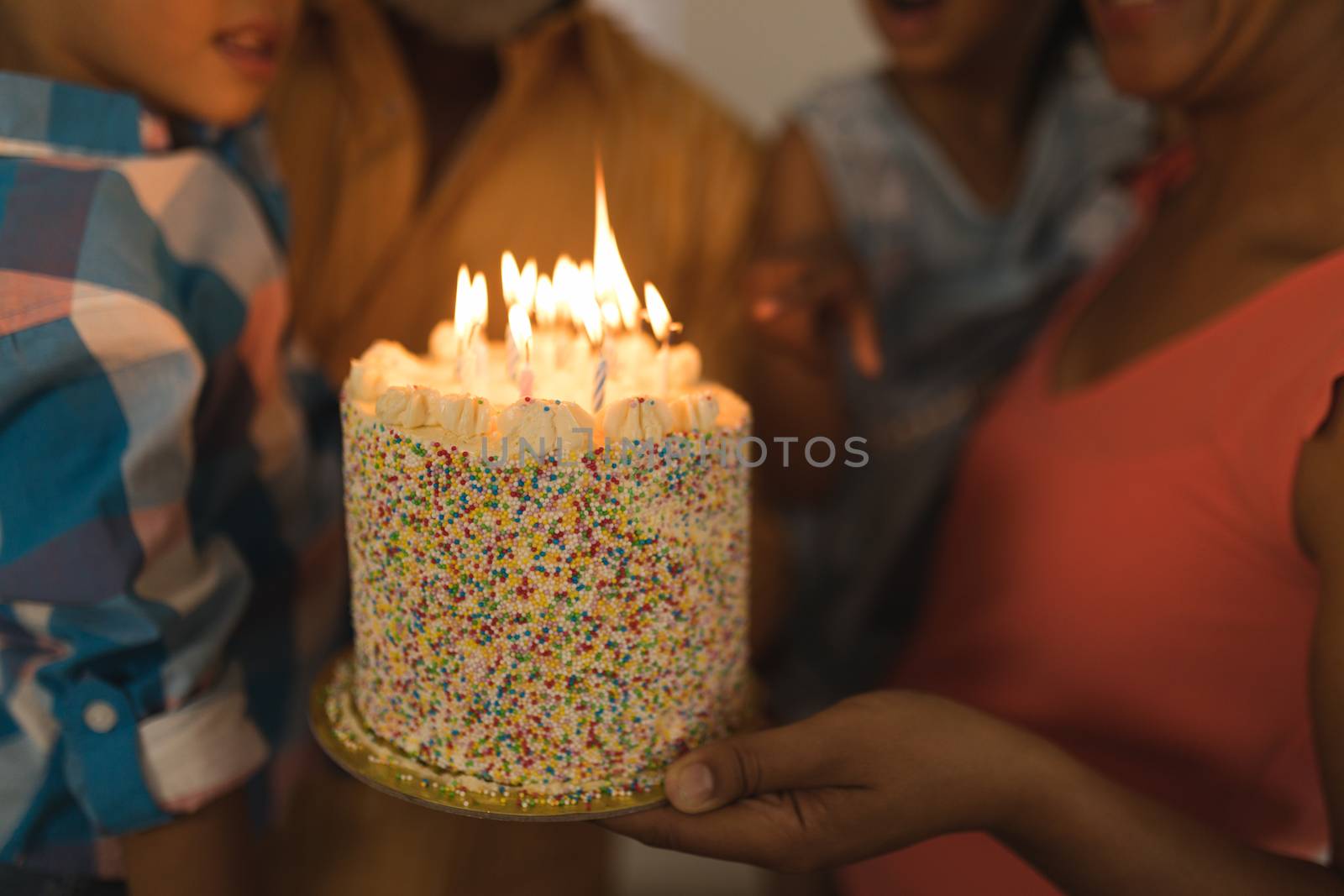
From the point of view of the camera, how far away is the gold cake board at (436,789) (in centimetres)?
72

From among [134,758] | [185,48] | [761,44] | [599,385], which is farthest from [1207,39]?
[761,44]

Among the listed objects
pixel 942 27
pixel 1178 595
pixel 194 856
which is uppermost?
pixel 942 27

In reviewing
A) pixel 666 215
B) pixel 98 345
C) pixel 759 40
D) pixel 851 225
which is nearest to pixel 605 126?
pixel 666 215

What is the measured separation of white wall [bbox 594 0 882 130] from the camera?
2064 millimetres

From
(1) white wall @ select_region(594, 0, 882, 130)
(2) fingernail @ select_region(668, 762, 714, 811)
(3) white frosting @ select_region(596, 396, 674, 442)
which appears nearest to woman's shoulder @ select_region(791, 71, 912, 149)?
(1) white wall @ select_region(594, 0, 882, 130)

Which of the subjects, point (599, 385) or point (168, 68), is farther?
point (168, 68)

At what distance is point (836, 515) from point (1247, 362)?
0.72 metres

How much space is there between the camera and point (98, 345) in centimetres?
75

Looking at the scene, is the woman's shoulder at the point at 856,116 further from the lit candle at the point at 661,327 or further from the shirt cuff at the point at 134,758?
the shirt cuff at the point at 134,758

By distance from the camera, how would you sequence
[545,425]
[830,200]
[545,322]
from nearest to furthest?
[545,425] < [545,322] < [830,200]

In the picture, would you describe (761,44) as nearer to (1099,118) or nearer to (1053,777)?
(1099,118)

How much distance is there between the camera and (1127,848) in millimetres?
784

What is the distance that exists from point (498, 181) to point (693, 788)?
829 mm

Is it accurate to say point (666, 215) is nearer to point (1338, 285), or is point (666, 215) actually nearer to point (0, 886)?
point (1338, 285)
